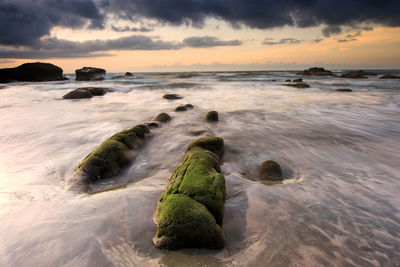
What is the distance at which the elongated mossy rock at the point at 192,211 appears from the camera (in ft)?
6.84

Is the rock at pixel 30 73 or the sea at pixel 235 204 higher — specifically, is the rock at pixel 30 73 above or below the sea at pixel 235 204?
above

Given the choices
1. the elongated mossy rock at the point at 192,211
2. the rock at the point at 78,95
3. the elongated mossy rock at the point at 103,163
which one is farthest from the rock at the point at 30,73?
the elongated mossy rock at the point at 192,211

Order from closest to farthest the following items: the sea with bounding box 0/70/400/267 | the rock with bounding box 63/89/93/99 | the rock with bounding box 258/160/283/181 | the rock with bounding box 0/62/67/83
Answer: the sea with bounding box 0/70/400/267 < the rock with bounding box 258/160/283/181 < the rock with bounding box 63/89/93/99 < the rock with bounding box 0/62/67/83

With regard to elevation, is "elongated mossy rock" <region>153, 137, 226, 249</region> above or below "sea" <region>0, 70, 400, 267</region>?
above

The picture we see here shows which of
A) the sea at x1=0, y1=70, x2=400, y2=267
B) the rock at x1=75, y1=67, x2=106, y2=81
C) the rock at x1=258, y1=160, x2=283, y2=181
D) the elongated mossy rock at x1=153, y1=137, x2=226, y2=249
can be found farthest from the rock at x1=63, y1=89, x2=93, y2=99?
the rock at x1=75, y1=67, x2=106, y2=81

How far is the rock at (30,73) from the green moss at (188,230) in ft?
167

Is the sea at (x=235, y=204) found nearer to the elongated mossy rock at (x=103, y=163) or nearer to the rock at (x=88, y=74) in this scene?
the elongated mossy rock at (x=103, y=163)

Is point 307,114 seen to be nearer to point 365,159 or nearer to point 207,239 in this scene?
point 365,159

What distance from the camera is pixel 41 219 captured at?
2566 mm

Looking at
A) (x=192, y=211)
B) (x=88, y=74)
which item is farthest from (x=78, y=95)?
(x=88, y=74)

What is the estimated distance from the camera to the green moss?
2.08 m

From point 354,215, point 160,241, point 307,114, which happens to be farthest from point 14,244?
point 307,114

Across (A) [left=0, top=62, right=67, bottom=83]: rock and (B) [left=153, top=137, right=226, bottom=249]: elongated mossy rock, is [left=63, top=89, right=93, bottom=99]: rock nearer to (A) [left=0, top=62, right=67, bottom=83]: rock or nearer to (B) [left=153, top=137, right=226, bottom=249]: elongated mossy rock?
(B) [left=153, top=137, right=226, bottom=249]: elongated mossy rock

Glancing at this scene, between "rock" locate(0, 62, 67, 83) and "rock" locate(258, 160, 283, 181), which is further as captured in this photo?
"rock" locate(0, 62, 67, 83)
